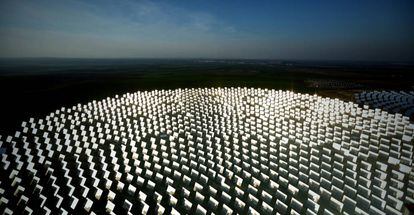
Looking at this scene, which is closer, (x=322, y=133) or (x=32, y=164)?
(x=32, y=164)

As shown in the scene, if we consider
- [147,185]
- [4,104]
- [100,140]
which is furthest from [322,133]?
[4,104]

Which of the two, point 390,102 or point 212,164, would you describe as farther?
point 390,102

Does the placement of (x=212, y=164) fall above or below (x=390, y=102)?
above

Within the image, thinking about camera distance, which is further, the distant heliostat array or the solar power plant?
the solar power plant

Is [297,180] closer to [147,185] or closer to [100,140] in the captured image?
[147,185]

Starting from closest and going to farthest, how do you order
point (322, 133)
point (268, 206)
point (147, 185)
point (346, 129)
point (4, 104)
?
1. point (268, 206)
2. point (147, 185)
3. point (322, 133)
4. point (346, 129)
5. point (4, 104)

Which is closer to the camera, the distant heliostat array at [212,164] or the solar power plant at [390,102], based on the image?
the distant heliostat array at [212,164]

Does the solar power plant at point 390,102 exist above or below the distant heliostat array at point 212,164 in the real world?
below

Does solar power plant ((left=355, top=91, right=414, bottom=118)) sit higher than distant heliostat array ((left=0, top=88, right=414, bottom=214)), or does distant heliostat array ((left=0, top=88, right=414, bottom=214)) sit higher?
distant heliostat array ((left=0, top=88, right=414, bottom=214))
